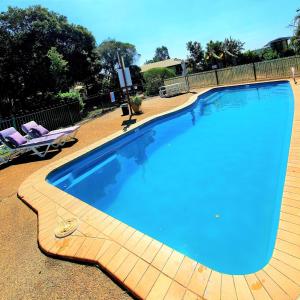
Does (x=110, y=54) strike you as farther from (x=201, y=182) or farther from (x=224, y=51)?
(x=201, y=182)

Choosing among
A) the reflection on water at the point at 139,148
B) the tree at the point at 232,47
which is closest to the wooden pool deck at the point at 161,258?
the reflection on water at the point at 139,148

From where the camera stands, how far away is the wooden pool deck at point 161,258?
2227 mm

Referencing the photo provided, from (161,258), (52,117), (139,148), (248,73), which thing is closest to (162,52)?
(248,73)

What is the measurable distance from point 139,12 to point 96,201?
50.7 feet

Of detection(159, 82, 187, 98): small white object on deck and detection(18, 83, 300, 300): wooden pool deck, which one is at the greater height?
detection(159, 82, 187, 98): small white object on deck

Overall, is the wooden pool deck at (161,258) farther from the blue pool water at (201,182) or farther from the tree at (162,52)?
the tree at (162,52)

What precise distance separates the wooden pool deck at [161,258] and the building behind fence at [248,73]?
14274 millimetres

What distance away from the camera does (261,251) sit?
3285mm

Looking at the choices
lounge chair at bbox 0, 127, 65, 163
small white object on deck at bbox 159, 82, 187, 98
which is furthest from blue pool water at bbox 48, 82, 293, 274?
small white object on deck at bbox 159, 82, 187, 98

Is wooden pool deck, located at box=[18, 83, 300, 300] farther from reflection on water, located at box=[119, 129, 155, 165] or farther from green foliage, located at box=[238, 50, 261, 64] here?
green foliage, located at box=[238, 50, 261, 64]

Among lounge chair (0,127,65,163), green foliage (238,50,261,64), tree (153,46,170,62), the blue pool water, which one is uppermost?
tree (153,46,170,62)

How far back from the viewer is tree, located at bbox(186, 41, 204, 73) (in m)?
38.3

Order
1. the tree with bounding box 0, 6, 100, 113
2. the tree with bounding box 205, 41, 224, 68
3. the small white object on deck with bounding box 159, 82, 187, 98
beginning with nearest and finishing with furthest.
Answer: the small white object on deck with bounding box 159, 82, 187, 98, the tree with bounding box 0, 6, 100, 113, the tree with bounding box 205, 41, 224, 68

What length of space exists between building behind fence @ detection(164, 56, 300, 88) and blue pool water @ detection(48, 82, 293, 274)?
721 centimetres
